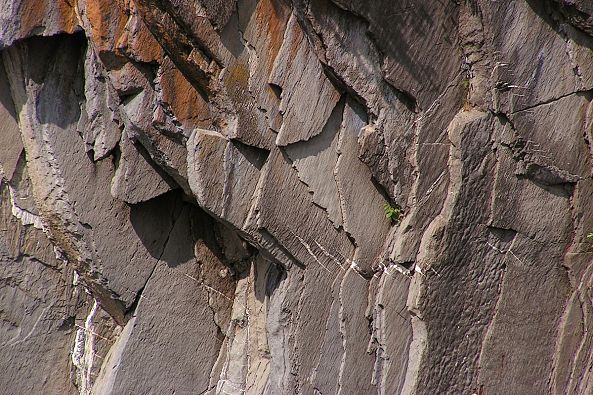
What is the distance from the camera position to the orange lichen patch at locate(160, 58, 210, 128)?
16.1ft

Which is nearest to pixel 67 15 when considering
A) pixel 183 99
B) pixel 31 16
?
pixel 31 16

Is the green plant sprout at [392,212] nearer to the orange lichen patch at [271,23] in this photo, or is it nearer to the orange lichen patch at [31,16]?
the orange lichen patch at [271,23]

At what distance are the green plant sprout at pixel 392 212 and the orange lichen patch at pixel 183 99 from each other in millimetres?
1260

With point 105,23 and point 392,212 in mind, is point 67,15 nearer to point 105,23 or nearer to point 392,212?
point 105,23

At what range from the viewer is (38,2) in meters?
5.47

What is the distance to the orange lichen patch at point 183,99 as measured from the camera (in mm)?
4914

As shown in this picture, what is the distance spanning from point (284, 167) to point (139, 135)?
102cm

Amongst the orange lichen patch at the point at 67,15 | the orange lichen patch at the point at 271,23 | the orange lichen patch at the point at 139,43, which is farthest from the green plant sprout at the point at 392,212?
the orange lichen patch at the point at 67,15

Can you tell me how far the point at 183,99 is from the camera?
4930 mm

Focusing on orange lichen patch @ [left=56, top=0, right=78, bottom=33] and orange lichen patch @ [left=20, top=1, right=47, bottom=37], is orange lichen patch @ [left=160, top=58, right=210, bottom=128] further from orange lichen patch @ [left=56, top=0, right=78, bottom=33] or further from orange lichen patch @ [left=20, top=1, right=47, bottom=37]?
orange lichen patch @ [left=20, top=1, right=47, bottom=37]

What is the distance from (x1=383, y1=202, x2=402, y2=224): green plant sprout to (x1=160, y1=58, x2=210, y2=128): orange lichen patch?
126cm

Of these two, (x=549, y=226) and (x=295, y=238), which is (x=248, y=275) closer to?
(x=295, y=238)

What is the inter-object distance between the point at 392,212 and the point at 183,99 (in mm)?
1513

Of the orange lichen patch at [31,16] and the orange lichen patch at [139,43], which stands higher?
the orange lichen patch at [31,16]
